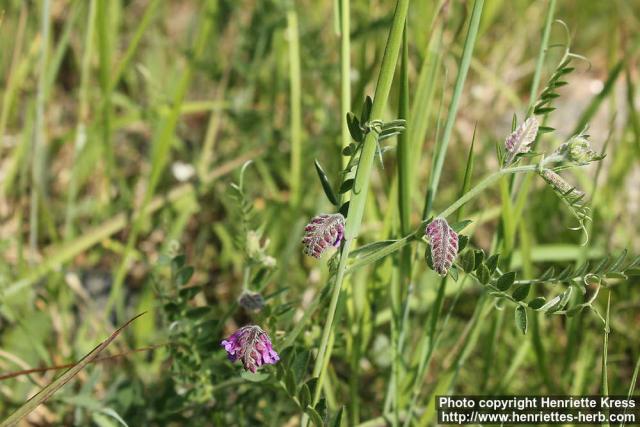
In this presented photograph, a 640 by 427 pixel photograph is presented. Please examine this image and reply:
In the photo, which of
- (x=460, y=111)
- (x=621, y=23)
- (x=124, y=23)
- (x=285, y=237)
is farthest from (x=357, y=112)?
(x=124, y=23)

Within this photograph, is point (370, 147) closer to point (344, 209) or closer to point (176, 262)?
point (344, 209)

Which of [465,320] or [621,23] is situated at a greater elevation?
[621,23]

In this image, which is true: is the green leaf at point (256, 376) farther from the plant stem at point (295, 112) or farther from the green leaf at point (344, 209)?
the plant stem at point (295, 112)

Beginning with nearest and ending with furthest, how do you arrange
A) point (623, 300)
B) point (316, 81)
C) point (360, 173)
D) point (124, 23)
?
point (360, 173) → point (623, 300) → point (316, 81) → point (124, 23)

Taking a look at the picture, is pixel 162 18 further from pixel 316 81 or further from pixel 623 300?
pixel 623 300

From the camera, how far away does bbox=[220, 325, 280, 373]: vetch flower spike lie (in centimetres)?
98

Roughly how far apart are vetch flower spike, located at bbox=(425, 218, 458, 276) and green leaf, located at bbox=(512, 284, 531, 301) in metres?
0.17

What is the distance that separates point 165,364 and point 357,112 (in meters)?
0.72

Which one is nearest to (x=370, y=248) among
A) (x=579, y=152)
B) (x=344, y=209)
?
(x=344, y=209)

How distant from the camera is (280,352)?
1.11m

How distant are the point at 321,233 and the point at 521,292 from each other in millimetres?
323

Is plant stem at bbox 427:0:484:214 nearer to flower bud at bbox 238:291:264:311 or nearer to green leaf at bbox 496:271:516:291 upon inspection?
green leaf at bbox 496:271:516:291

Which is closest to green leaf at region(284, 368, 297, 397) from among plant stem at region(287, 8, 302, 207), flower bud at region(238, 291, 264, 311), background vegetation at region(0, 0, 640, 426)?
background vegetation at region(0, 0, 640, 426)

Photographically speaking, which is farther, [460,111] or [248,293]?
[460,111]
